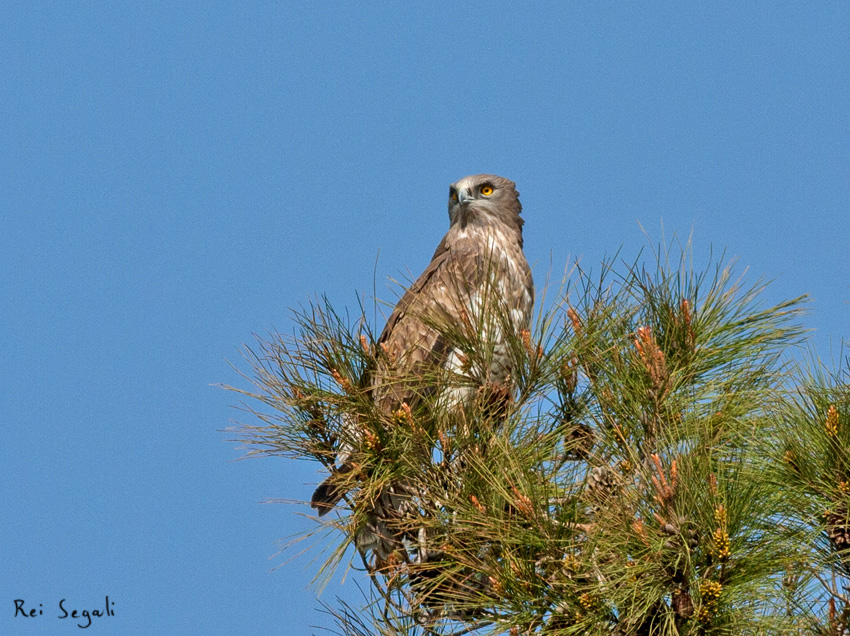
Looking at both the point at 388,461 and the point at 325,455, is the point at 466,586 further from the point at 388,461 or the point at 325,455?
the point at 325,455

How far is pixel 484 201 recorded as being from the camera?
7.18 meters

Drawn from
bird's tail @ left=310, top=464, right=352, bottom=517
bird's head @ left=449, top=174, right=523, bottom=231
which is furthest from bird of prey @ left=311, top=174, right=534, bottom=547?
→ bird's head @ left=449, top=174, right=523, bottom=231

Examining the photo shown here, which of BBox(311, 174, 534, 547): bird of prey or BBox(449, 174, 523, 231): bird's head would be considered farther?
BBox(449, 174, 523, 231): bird's head

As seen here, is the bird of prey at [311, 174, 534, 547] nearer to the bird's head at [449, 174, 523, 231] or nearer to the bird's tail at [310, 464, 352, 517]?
the bird's tail at [310, 464, 352, 517]

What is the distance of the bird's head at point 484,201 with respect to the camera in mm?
7137

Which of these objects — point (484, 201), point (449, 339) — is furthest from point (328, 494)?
point (484, 201)

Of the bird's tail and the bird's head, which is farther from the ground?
the bird's head

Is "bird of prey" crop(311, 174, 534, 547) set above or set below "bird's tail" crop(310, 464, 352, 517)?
above

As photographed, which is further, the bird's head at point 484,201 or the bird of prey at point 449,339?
the bird's head at point 484,201

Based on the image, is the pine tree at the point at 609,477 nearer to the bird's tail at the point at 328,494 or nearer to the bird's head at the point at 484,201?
the bird's tail at the point at 328,494

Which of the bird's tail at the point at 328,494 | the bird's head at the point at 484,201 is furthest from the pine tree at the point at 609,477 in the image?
the bird's head at the point at 484,201

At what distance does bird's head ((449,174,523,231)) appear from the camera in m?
7.14

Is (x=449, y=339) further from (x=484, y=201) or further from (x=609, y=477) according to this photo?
(x=484, y=201)

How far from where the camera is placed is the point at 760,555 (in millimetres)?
3225
